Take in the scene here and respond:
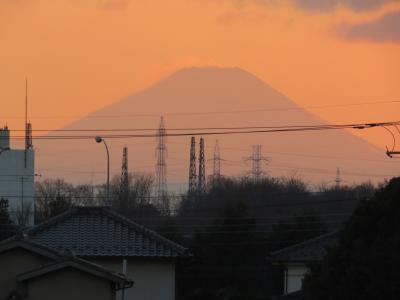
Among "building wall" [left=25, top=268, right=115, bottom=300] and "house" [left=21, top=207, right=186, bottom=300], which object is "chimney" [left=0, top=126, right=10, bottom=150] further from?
"building wall" [left=25, top=268, right=115, bottom=300]

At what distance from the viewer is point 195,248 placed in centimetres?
5241

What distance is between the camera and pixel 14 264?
32.2 meters

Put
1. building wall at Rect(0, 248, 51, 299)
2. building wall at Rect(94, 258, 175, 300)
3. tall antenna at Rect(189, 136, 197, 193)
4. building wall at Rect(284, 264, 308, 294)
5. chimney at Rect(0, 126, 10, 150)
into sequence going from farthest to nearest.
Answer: tall antenna at Rect(189, 136, 197, 193) < chimney at Rect(0, 126, 10, 150) < building wall at Rect(284, 264, 308, 294) < building wall at Rect(94, 258, 175, 300) < building wall at Rect(0, 248, 51, 299)

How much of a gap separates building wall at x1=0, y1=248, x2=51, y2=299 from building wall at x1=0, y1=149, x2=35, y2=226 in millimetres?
50283

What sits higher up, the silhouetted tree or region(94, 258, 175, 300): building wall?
the silhouetted tree

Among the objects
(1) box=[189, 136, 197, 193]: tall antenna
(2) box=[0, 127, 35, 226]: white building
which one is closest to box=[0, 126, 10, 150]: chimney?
(2) box=[0, 127, 35, 226]: white building

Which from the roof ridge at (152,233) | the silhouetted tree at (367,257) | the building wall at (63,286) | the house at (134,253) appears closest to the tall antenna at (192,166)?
the roof ridge at (152,233)

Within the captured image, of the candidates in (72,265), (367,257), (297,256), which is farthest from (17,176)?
(367,257)

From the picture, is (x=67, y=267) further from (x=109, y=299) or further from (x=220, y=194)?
(x=220, y=194)

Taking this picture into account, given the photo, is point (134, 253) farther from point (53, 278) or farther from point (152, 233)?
point (53, 278)

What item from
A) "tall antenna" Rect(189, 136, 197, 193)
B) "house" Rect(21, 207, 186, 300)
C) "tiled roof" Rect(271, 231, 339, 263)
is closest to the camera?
"house" Rect(21, 207, 186, 300)

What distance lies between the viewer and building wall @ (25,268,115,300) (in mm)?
31438

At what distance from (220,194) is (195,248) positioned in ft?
85.1

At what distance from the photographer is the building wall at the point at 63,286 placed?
31438 mm
